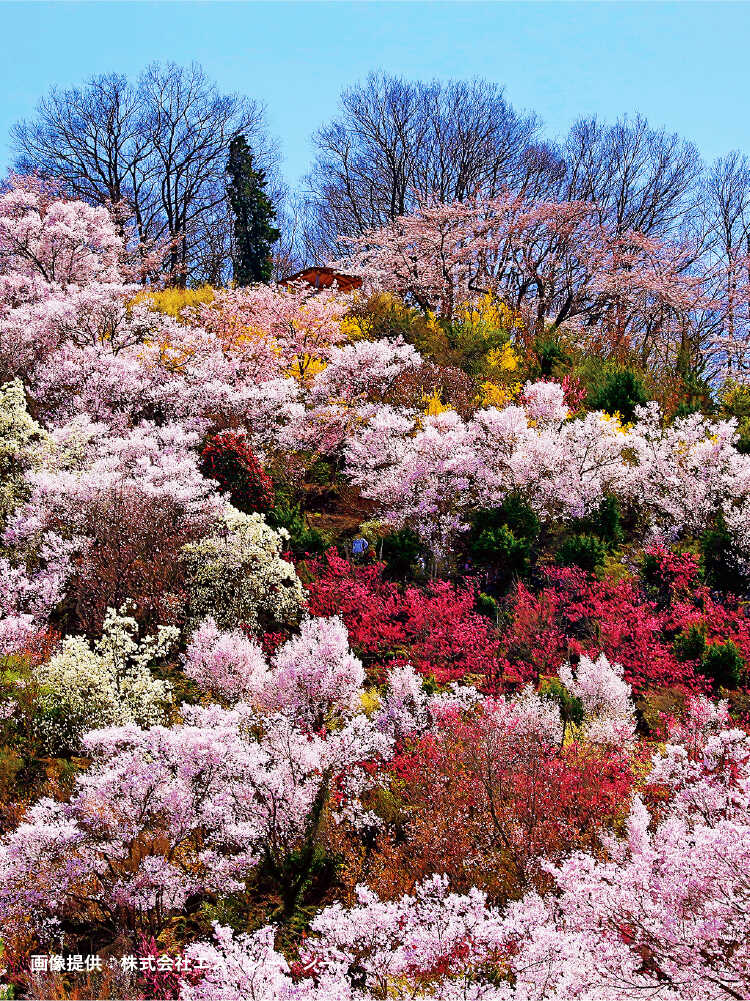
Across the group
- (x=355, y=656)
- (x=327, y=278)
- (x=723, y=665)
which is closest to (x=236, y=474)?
(x=355, y=656)

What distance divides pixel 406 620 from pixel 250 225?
69.9ft

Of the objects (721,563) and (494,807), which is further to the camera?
(721,563)

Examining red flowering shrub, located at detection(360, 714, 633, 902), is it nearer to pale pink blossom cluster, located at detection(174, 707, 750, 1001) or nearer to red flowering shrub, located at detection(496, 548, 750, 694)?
pale pink blossom cluster, located at detection(174, 707, 750, 1001)

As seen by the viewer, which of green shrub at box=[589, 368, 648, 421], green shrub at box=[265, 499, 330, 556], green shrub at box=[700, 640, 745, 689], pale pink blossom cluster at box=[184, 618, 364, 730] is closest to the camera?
pale pink blossom cluster at box=[184, 618, 364, 730]

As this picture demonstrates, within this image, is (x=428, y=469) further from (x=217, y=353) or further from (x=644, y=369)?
(x=644, y=369)

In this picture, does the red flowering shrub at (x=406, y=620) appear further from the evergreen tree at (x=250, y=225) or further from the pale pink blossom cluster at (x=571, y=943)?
the evergreen tree at (x=250, y=225)

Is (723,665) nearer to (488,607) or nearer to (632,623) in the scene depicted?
(632,623)

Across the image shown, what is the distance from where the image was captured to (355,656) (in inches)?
425

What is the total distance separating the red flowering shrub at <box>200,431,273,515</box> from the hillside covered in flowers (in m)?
0.05

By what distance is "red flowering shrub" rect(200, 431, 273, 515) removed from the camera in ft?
41.8

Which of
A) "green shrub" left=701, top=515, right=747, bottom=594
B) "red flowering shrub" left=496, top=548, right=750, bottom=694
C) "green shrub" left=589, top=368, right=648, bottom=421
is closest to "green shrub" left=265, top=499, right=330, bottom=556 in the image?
"red flowering shrub" left=496, top=548, right=750, bottom=694

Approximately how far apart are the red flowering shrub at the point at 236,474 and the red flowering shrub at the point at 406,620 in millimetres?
1443

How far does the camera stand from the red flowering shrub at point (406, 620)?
1048 cm

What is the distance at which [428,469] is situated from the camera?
12961 mm
